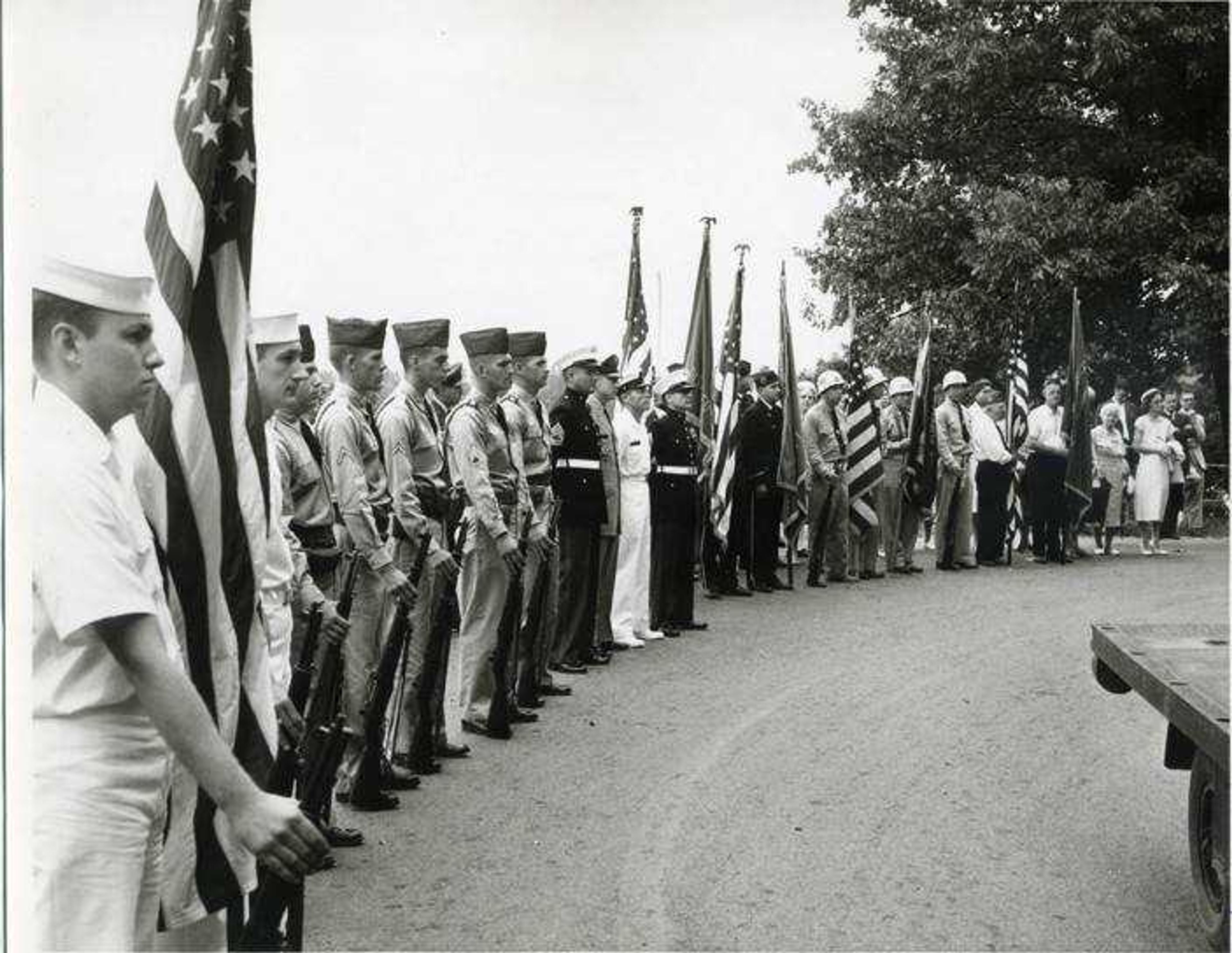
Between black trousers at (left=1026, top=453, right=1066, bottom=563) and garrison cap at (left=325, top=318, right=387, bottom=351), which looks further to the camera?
black trousers at (left=1026, top=453, right=1066, bottom=563)

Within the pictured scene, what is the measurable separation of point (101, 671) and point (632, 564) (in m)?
7.32

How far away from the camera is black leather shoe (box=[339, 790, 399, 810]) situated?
564 cm

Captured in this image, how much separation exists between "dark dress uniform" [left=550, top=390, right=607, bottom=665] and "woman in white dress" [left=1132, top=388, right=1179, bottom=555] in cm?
441

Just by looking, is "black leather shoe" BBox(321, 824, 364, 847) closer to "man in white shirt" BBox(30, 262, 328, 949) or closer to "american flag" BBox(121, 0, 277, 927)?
"american flag" BBox(121, 0, 277, 927)

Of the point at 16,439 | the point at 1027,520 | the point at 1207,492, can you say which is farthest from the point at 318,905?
the point at 1027,520

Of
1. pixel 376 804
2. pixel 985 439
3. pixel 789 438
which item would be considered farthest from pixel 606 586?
pixel 985 439

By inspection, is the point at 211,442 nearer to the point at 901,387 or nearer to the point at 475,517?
the point at 475,517

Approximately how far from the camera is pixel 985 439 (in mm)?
14195

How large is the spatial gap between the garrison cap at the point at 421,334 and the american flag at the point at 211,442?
288cm

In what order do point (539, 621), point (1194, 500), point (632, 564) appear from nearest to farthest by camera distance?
1. point (539, 621)
2. point (632, 564)
3. point (1194, 500)

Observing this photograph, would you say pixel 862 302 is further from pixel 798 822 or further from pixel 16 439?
pixel 16 439

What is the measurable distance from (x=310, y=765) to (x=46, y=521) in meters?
1.02

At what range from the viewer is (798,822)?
545 centimetres

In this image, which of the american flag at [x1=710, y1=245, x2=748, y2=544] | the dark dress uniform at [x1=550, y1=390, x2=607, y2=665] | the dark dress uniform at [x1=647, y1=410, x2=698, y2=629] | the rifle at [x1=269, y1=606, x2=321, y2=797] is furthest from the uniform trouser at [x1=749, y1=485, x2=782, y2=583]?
the rifle at [x1=269, y1=606, x2=321, y2=797]
